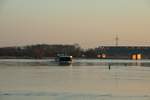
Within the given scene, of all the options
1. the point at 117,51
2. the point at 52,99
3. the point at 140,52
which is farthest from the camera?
the point at 117,51

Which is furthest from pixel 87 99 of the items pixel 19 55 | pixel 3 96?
pixel 19 55

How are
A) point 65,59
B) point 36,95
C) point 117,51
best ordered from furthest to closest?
point 117,51, point 65,59, point 36,95

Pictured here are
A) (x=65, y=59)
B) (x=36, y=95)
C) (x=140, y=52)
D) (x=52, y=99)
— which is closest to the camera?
(x=52, y=99)

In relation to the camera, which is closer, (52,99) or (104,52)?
(52,99)

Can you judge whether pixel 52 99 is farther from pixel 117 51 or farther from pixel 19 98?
pixel 117 51

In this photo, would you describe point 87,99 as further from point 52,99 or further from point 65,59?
point 65,59

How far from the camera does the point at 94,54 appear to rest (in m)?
146

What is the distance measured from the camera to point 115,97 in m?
19.2

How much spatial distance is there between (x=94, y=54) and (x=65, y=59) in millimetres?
54423

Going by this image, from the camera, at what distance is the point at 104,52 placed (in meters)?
147

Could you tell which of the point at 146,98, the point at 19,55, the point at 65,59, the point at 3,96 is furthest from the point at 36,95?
the point at 19,55

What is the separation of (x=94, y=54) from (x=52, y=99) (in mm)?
128209

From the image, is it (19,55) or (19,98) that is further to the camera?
(19,55)

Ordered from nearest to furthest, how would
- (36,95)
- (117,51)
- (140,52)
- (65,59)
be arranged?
(36,95), (65,59), (140,52), (117,51)
